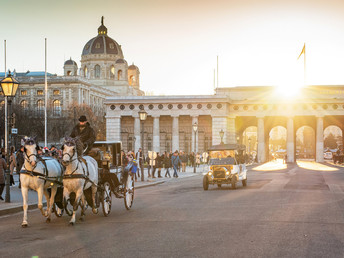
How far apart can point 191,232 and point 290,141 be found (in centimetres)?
8068

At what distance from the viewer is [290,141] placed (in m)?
91.3

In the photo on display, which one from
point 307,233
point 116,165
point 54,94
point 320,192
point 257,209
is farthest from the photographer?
point 54,94

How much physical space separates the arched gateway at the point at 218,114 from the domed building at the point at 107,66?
60110mm

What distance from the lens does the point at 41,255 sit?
10.0 m

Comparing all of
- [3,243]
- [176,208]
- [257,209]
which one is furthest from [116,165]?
[3,243]

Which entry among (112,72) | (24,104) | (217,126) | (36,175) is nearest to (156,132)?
(217,126)

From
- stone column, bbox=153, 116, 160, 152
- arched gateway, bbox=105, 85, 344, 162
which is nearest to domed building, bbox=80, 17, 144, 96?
arched gateway, bbox=105, 85, 344, 162

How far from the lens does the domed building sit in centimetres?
15950

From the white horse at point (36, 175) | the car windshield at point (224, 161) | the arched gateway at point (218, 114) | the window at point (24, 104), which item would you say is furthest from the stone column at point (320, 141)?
the white horse at point (36, 175)

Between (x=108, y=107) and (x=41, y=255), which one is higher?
(x=108, y=107)

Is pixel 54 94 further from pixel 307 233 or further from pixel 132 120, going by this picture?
pixel 307 233

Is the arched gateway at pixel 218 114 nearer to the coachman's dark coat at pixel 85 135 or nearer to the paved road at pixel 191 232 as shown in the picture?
the paved road at pixel 191 232

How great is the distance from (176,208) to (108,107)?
79.0 meters

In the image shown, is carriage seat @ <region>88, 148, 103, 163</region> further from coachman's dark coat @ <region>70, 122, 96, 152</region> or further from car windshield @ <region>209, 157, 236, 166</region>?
car windshield @ <region>209, 157, 236, 166</region>
